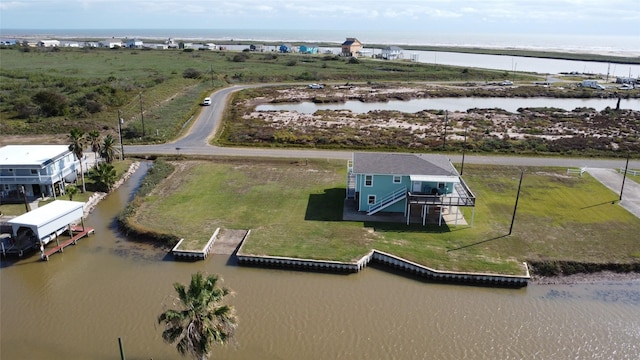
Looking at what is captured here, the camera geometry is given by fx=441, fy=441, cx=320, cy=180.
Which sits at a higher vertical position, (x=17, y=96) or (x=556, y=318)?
(x=17, y=96)

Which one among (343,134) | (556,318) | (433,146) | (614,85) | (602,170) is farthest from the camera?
(614,85)

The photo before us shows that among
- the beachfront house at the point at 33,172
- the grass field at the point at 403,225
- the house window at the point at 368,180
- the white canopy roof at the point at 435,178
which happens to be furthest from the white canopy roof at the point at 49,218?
the white canopy roof at the point at 435,178

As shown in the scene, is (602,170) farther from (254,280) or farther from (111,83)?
(111,83)

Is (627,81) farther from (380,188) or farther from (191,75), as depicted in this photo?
(380,188)

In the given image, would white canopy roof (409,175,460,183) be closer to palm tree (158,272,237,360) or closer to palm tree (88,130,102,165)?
palm tree (158,272,237,360)

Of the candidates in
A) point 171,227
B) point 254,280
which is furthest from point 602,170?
point 171,227

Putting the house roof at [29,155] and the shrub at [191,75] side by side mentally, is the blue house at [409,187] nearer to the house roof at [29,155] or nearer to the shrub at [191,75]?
the house roof at [29,155]

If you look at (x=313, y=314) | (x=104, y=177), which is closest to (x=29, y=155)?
(x=104, y=177)

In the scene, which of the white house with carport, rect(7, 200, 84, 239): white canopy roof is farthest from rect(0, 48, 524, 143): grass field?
the white house with carport
